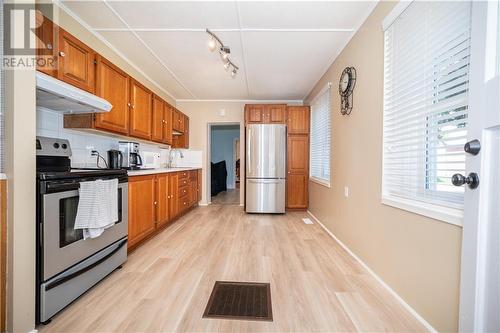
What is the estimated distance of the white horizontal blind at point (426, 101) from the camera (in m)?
1.25

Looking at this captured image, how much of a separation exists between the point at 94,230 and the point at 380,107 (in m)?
2.52

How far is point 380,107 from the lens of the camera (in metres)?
1.97

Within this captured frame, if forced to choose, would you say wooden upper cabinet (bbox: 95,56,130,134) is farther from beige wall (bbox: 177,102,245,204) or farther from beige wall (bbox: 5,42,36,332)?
beige wall (bbox: 177,102,245,204)

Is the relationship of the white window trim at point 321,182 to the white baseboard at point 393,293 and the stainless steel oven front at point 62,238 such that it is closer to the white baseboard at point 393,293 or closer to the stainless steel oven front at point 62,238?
the white baseboard at point 393,293

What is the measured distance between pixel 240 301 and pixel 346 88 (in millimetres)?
2411

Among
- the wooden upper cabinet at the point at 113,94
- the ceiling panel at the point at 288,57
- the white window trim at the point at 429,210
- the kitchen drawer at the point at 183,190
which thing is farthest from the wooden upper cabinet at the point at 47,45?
the white window trim at the point at 429,210

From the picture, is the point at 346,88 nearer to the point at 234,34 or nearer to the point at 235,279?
the point at 234,34

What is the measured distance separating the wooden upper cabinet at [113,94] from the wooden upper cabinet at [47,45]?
0.43 meters

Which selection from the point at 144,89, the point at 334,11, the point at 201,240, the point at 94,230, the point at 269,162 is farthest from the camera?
the point at 269,162

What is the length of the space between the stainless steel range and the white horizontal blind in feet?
7.84

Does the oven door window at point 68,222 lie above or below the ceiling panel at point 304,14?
below

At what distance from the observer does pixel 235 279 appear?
6.50 feet

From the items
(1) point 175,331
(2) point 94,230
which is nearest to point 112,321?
(1) point 175,331

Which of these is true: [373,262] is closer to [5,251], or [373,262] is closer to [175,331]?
[175,331]
